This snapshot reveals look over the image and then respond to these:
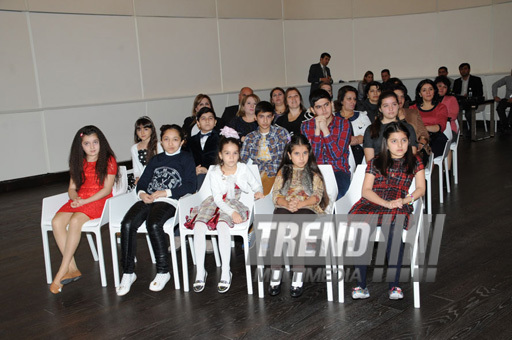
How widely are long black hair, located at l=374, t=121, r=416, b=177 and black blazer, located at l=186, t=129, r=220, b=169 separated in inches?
66.6

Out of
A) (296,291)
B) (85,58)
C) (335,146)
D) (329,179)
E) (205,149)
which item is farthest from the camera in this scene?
(85,58)

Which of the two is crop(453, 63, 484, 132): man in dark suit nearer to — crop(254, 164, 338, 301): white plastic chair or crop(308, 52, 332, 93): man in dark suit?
crop(308, 52, 332, 93): man in dark suit

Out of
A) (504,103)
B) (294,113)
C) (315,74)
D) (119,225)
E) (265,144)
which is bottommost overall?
(119,225)

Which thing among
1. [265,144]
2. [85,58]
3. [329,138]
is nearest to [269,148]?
[265,144]

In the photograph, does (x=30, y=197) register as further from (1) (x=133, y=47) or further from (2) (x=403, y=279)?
(2) (x=403, y=279)

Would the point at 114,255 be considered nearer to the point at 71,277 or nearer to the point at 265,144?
the point at 71,277

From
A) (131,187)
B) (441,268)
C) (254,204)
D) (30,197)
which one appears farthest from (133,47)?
(441,268)

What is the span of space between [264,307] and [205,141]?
6.45 feet

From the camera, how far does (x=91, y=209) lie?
3879 millimetres

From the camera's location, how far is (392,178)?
11.6 ft

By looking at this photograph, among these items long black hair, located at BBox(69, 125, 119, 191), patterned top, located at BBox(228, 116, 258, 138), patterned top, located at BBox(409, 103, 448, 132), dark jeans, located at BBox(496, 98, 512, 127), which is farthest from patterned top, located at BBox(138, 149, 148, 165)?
dark jeans, located at BBox(496, 98, 512, 127)

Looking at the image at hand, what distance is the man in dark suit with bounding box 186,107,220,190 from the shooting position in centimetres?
471

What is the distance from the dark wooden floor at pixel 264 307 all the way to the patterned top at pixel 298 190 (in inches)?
22.8

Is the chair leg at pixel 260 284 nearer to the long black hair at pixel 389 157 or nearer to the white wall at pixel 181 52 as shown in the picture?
the long black hair at pixel 389 157
